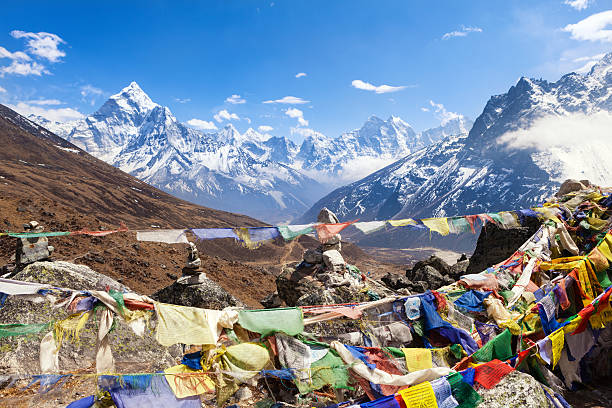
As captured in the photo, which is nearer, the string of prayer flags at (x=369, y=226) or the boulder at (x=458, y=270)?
the string of prayer flags at (x=369, y=226)

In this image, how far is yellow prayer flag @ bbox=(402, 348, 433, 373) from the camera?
664 centimetres

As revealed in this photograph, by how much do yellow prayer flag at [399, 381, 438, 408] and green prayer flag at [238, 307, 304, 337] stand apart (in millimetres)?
2144

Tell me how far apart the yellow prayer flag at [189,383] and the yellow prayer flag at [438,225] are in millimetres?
9416

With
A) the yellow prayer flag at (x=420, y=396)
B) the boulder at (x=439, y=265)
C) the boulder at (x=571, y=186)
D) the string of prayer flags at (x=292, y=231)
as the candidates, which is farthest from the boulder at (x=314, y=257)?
the boulder at (x=571, y=186)

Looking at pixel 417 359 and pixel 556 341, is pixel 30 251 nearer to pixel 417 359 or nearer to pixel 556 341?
pixel 417 359

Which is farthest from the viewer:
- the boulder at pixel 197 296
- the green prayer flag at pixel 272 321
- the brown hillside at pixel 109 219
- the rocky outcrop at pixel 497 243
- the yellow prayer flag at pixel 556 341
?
the brown hillside at pixel 109 219

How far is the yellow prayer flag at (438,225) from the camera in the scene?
497 inches

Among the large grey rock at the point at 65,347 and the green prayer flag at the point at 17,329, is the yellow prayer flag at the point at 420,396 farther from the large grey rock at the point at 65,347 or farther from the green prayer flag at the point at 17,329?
the large grey rock at the point at 65,347

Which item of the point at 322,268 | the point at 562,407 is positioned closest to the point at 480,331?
the point at 562,407

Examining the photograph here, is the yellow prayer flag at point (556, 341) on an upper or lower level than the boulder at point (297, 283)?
lower

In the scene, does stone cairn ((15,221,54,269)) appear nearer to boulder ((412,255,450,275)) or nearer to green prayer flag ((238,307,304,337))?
green prayer flag ((238,307,304,337))

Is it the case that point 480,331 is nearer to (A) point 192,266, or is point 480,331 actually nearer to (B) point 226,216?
(A) point 192,266

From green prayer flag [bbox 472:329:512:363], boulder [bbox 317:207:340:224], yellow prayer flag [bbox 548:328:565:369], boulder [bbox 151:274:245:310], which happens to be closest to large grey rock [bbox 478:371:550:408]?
green prayer flag [bbox 472:329:512:363]

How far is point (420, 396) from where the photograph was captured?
5031mm
